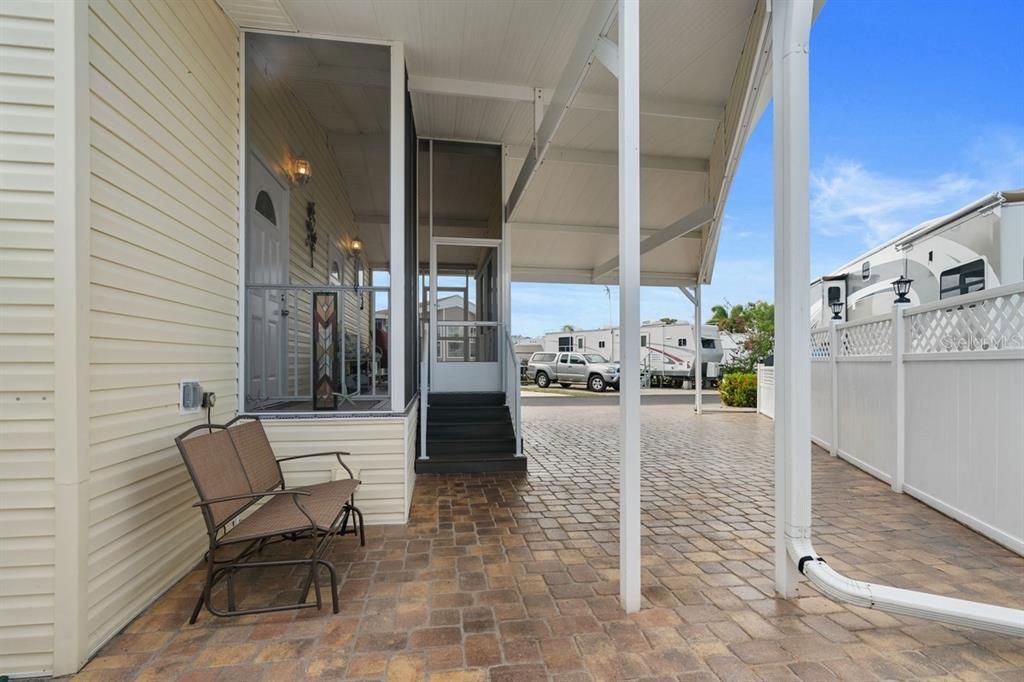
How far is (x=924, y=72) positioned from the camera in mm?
6738

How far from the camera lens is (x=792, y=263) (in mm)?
2154

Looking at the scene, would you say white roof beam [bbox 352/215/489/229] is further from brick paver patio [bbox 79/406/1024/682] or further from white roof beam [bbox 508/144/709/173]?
brick paver patio [bbox 79/406/1024/682]

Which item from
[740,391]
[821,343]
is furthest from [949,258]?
[740,391]

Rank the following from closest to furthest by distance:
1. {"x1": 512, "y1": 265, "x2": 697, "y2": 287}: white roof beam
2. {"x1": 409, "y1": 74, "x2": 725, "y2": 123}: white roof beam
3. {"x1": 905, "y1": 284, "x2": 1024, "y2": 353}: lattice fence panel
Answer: {"x1": 905, "y1": 284, "x2": 1024, "y2": 353}: lattice fence panel < {"x1": 409, "y1": 74, "x2": 725, "y2": 123}: white roof beam < {"x1": 512, "y1": 265, "x2": 697, "y2": 287}: white roof beam

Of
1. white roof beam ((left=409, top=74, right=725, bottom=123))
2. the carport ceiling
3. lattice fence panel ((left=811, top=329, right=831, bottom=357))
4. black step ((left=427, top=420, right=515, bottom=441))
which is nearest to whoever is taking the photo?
the carport ceiling

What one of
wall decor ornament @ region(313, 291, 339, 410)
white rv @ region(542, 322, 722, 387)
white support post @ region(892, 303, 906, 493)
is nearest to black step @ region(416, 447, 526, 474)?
wall decor ornament @ region(313, 291, 339, 410)

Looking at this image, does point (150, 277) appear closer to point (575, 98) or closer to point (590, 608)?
point (590, 608)

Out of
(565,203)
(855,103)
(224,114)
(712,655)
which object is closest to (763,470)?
(712,655)

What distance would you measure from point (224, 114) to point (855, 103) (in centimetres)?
932

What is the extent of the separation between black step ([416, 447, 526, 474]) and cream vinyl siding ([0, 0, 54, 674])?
304 centimetres

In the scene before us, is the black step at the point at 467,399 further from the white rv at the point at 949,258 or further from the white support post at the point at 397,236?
the white rv at the point at 949,258

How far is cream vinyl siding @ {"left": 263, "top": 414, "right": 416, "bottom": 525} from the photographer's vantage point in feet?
10.5

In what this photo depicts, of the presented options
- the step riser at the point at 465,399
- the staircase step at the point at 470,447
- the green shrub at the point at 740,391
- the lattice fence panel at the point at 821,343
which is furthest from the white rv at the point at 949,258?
the step riser at the point at 465,399

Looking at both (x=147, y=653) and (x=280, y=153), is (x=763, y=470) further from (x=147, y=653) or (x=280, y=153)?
(x=280, y=153)
